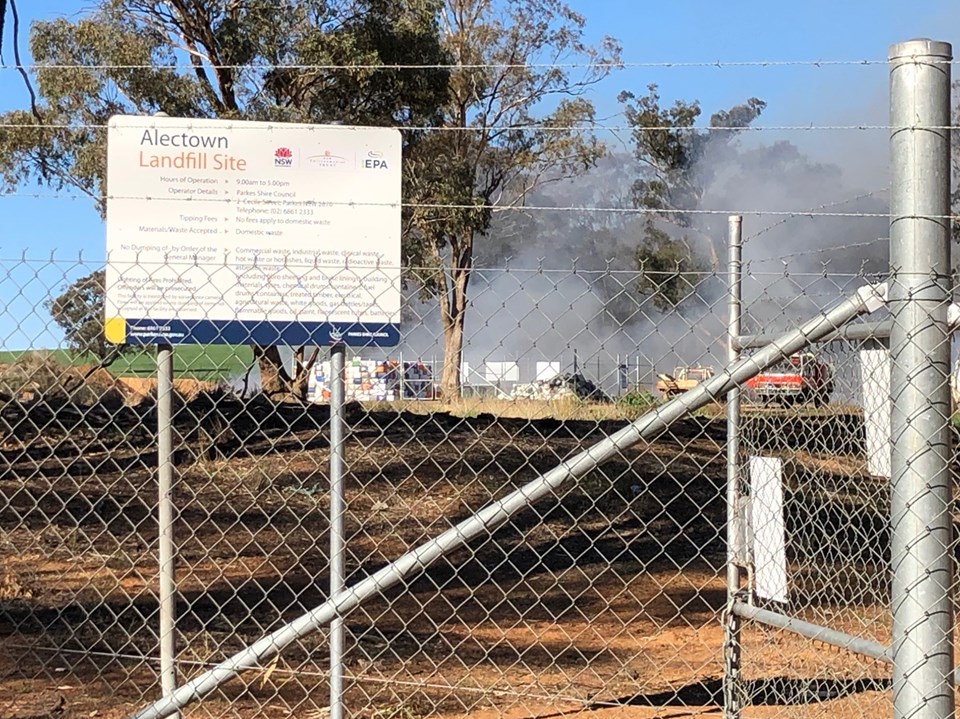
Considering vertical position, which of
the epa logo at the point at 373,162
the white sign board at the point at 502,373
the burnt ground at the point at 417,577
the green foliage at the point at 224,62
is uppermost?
the green foliage at the point at 224,62

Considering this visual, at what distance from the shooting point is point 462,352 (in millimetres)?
3594

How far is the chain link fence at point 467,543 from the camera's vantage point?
13.5 ft

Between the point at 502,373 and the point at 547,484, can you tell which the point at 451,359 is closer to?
the point at 502,373

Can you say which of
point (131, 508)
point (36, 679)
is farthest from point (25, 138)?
point (36, 679)

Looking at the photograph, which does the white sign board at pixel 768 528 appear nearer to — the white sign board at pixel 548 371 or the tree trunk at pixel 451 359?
the white sign board at pixel 548 371

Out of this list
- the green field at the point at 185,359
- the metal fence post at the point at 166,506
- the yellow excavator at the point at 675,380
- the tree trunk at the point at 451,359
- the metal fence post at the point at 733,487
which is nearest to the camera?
the metal fence post at the point at 166,506

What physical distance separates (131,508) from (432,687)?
468 cm

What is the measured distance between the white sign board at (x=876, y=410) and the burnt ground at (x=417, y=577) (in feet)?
2.38

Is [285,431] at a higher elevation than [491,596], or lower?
higher

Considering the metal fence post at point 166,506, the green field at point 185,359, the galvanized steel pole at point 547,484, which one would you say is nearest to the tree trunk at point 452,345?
the galvanized steel pole at point 547,484

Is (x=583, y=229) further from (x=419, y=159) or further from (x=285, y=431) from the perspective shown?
(x=285, y=431)

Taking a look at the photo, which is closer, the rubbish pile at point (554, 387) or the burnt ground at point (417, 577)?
the rubbish pile at point (554, 387)

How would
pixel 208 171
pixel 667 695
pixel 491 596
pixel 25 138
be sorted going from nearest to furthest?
pixel 208 171 < pixel 667 695 < pixel 491 596 < pixel 25 138

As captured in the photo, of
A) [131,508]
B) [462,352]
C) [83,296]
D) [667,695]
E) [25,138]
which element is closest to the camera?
[462,352]
